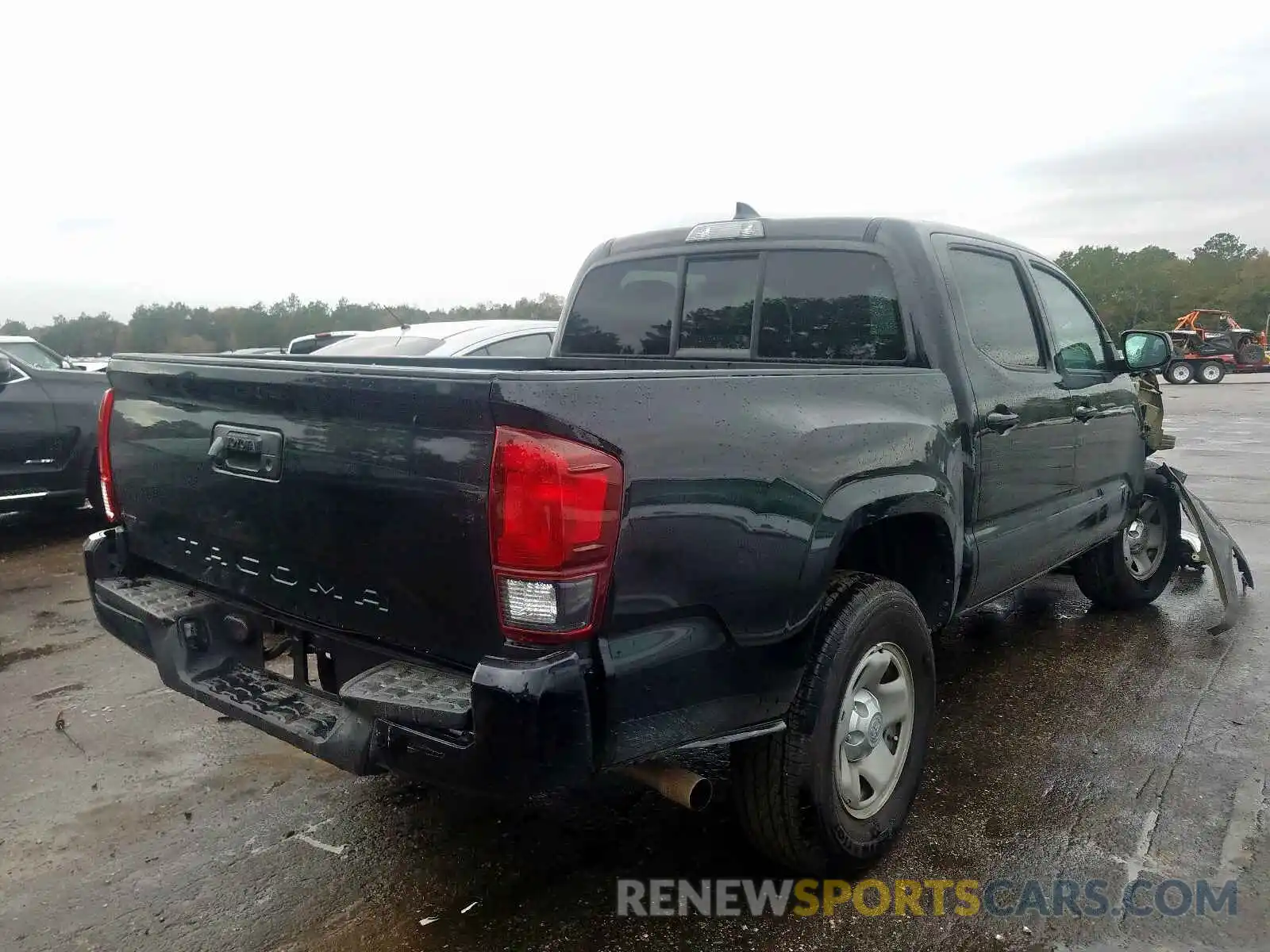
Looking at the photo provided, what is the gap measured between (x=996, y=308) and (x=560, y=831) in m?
2.54

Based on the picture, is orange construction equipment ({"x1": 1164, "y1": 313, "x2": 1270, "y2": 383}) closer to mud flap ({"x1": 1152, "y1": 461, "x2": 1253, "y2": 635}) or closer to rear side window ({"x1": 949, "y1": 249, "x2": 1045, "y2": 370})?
mud flap ({"x1": 1152, "y1": 461, "x2": 1253, "y2": 635})

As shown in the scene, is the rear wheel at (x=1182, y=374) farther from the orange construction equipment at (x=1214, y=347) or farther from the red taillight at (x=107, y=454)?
the red taillight at (x=107, y=454)

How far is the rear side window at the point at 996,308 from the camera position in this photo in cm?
360

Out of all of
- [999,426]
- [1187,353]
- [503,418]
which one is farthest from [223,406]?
[1187,353]

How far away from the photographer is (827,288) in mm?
3605

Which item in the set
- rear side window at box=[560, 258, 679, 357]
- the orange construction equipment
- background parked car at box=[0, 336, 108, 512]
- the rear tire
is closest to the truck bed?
the rear tire

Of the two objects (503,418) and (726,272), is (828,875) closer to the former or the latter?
(503,418)

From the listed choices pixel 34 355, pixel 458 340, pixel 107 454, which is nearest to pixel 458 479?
pixel 107 454

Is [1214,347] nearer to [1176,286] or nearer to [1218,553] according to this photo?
[1218,553]

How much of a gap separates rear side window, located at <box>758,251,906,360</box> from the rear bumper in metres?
1.94

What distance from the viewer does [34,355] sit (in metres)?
8.25

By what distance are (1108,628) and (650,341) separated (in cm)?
298

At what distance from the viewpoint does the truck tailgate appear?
2.15 m

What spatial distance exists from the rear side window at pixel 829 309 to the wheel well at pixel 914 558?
2.06 ft
